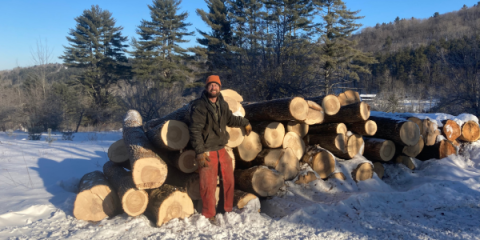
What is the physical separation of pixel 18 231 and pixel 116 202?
1095 millimetres

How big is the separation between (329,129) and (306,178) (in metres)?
1.14

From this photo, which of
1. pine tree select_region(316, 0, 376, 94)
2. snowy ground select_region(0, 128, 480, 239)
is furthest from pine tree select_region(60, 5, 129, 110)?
snowy ground select_region(0, 128, 480, 239)

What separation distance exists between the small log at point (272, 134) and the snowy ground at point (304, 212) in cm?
73

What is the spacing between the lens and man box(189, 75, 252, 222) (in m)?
3.74

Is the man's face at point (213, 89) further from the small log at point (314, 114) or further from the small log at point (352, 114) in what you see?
the small log at point (352, 114)

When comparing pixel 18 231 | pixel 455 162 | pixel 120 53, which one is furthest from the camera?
pixel 120 53

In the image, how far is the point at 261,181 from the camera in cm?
431

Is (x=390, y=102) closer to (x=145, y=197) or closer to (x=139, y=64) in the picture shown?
(x=145, y=197)

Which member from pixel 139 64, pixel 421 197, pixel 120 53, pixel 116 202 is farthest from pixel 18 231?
pixel 120 53

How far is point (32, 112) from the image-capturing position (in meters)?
22.2

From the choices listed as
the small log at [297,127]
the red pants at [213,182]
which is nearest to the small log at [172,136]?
the red pants at [213,182]

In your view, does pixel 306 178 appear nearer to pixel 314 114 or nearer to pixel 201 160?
pixel 314 114

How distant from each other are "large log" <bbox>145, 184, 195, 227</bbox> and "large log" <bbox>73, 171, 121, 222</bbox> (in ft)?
1.67

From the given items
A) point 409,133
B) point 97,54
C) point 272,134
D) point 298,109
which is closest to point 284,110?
point 298,109
